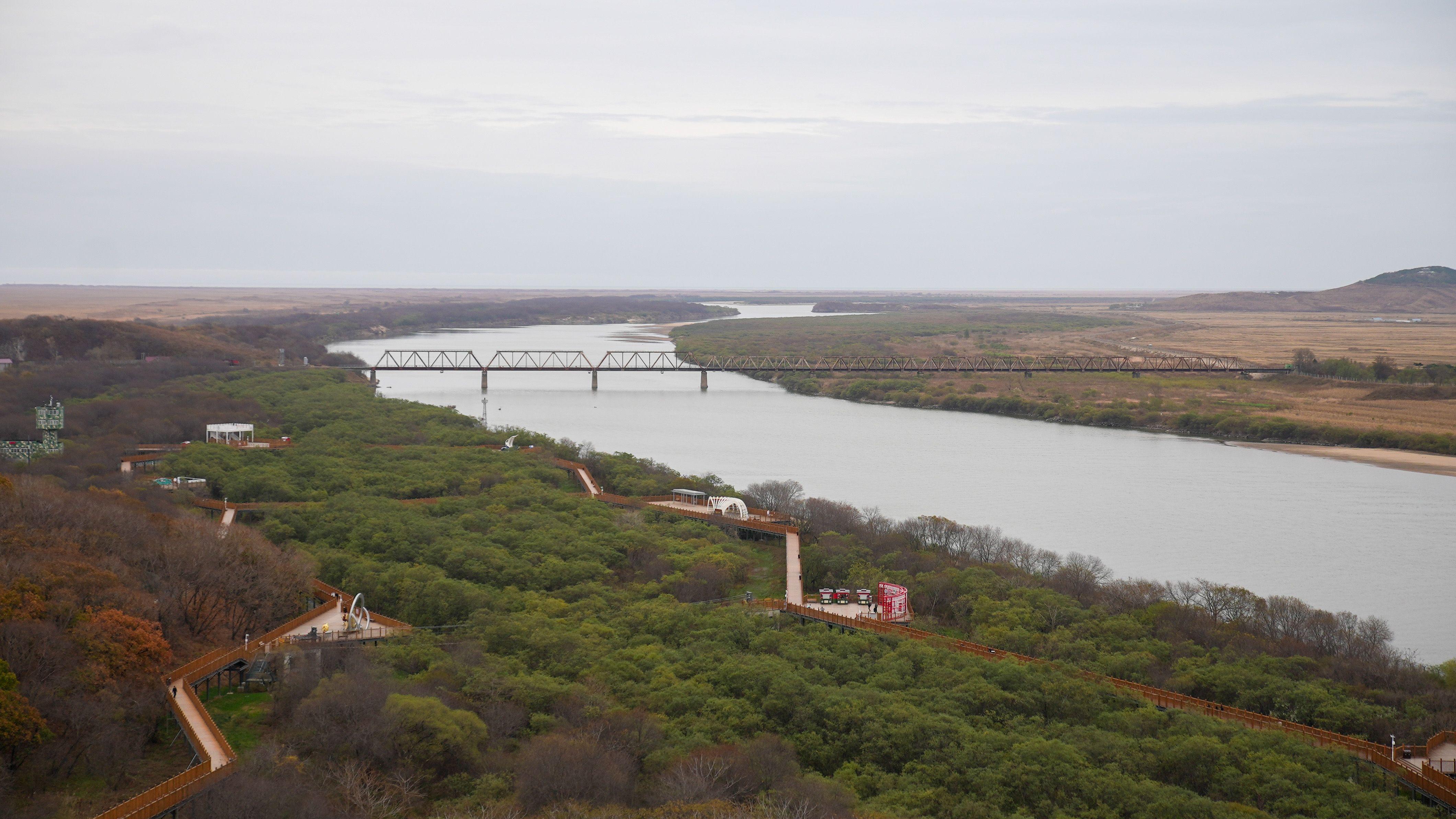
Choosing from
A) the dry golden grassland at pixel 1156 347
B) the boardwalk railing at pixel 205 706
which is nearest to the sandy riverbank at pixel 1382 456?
the dry golden grassland at pixel 1156 347

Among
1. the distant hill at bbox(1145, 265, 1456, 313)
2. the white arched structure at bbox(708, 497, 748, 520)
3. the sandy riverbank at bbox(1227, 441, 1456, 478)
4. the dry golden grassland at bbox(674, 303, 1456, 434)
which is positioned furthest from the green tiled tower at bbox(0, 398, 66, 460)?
the distant hill at bbox(1145, 265, 1456, 313)

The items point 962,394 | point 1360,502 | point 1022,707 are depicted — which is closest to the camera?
point 1022,707

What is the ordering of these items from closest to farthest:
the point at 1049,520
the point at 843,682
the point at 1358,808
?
the point at 1358,808 < the point at 843,682 < the point at 1049,520

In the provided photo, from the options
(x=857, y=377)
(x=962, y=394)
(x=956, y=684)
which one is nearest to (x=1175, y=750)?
(x=956, y=684)

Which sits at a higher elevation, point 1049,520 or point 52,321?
point 52,321

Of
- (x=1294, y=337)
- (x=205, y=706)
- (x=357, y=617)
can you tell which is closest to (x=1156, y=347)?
(x=1294, y=337)

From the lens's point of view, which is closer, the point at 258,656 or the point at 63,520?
the point at 258,656

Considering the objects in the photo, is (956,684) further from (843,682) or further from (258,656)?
(258,656)
